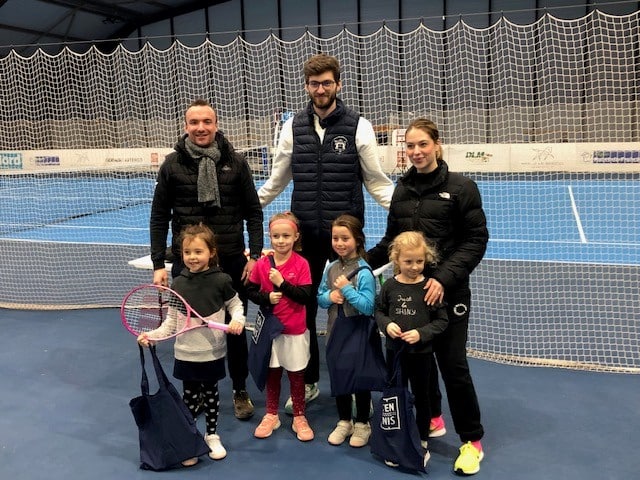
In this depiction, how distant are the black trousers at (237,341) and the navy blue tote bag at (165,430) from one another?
1.97ft

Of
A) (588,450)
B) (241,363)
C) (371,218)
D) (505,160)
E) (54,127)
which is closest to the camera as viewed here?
(588,450)

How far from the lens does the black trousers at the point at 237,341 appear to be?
3.48 metres

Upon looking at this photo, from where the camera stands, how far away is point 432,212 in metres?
2.82

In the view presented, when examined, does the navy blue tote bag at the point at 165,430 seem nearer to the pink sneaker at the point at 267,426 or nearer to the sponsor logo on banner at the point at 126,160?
the pink sneaker at the point at 267,426

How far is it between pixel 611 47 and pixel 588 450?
54.0ft

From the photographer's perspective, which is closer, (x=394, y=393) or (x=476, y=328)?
(x=394, y=393)

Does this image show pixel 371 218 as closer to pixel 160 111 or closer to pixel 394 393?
pixel 394 393

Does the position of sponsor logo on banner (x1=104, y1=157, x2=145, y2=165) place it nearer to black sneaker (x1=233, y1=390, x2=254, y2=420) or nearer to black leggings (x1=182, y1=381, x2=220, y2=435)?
black sneaker (x1=233, y1=390, x2=254, y2=420)

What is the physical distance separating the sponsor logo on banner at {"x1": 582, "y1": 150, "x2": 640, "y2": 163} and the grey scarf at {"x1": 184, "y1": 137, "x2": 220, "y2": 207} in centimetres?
1343

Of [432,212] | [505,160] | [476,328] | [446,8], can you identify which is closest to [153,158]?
[505,160]

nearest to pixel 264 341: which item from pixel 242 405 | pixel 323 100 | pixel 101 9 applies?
pixel 242 405

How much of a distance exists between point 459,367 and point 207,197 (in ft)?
5.32

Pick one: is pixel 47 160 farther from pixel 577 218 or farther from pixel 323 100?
pixel 323 100

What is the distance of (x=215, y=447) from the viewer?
10.4 feet
